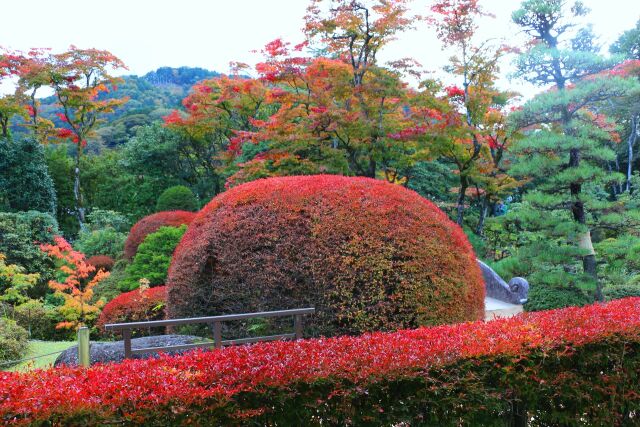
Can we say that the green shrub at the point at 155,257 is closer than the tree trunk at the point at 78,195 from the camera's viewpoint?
Yes

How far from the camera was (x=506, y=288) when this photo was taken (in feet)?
33.9

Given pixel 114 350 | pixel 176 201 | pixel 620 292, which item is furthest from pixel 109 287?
pixel 620 292

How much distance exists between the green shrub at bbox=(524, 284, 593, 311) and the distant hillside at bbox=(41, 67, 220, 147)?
19.8 m

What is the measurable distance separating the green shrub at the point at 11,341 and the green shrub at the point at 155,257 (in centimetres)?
238

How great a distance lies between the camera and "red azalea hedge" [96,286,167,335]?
8.66m

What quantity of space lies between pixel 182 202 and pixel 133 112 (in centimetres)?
1615

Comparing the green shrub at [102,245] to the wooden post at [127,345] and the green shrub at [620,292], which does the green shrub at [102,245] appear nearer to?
the wooden post at [127,345]

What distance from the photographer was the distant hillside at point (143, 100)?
29.8m

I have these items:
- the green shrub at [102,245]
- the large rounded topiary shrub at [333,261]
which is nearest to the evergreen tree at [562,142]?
the large rounded topiary shrub at [333,261]

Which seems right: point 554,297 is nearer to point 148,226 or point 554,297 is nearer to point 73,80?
point 148,226

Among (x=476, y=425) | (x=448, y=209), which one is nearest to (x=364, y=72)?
(x=448, y=209)

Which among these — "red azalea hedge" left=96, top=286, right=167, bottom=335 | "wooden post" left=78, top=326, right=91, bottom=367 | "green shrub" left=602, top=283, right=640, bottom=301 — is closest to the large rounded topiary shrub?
"wooden post" left=78, top=326, right=91, bottom=367

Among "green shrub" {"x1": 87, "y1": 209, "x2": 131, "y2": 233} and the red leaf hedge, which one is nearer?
the red leaf hedge

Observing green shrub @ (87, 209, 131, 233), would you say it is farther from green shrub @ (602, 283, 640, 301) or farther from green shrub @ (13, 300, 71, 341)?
green shrub @ (602, 283, 640, 301)
